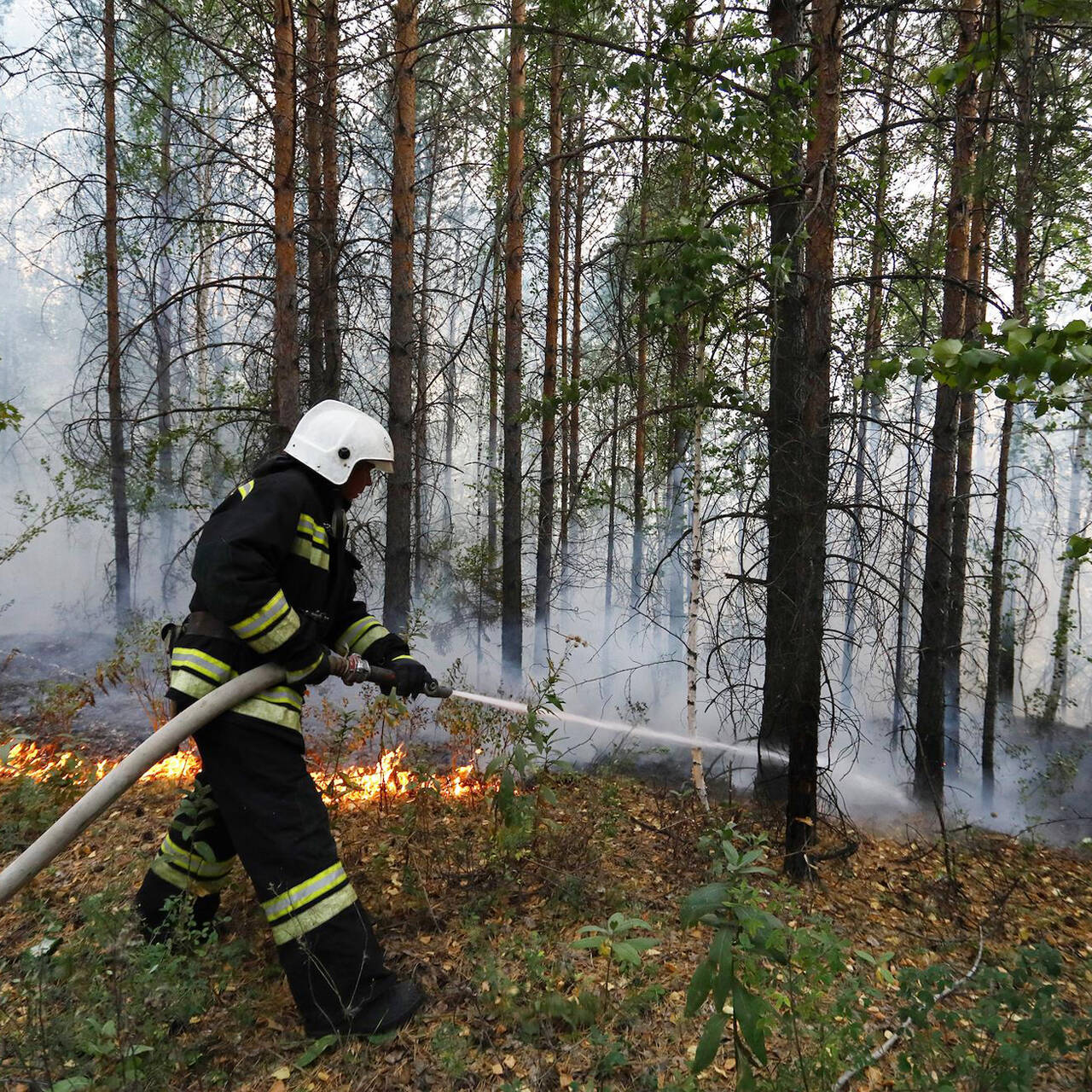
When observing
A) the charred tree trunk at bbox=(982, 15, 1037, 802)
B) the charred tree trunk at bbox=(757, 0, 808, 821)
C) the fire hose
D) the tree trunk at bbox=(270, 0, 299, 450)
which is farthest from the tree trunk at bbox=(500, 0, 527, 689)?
the fire hose

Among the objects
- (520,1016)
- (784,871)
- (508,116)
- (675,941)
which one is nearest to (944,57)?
(508,116)

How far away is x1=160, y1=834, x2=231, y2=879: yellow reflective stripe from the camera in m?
3.10

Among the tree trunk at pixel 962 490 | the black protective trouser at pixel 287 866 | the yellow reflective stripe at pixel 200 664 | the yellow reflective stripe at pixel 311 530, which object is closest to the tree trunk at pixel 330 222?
the yellow reflective stripe at pixel 311 530

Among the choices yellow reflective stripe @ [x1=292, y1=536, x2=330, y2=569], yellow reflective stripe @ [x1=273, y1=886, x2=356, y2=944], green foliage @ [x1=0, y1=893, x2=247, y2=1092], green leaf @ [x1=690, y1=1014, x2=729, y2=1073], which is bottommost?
green foliage @ [x1=0, y1=893, x2=247, y2=1092]

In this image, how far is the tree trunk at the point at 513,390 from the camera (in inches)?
349

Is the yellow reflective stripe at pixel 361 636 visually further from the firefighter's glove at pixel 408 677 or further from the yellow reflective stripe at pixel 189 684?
the yellow reflective stripe at pixel 189 684

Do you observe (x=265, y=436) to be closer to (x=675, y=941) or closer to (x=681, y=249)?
(x=681, y=249)

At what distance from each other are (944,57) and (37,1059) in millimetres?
8027

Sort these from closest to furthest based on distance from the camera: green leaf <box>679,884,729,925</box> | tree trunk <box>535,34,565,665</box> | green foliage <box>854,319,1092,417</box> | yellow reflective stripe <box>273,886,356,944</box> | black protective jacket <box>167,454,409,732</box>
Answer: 1. green foliage <box>854,319,1092,417</box>
2. green leaf <box>679,884,729,925</box>
3. yellow reflective stripe <box>273,886,356,944</box>
4. black protective jacket <box>167,454,409,732</box>
5. tree trunk <box>535,34,565,665</box>

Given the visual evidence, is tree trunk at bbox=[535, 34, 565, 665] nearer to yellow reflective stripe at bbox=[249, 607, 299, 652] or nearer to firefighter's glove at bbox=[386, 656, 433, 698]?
firefighter's glove at bbox=[386, 656, 433, 698]

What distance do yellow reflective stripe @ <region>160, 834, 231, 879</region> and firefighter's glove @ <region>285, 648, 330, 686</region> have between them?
2.80 ft

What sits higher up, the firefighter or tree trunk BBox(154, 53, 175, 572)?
tree trunk BBox(154, 53, 175, 572)

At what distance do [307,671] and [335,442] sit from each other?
40.7 inches

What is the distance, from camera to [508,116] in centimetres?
860
